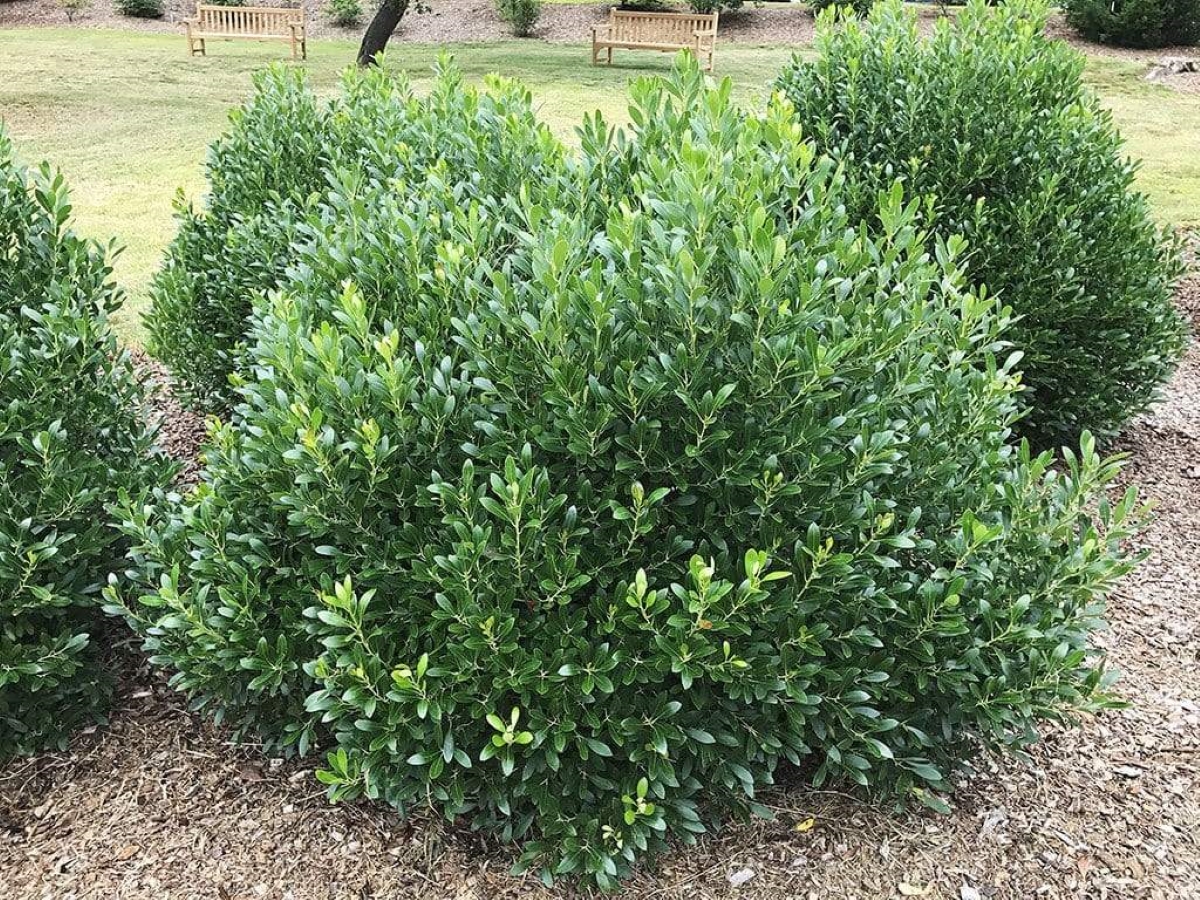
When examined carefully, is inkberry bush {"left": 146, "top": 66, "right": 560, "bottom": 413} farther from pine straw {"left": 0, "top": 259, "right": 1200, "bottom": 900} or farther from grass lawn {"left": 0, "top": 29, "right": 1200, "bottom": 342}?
grass lawn {"left": 0, "top": 29, "right": 1200, "bottom": 342}

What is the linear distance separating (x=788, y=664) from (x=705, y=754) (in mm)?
312

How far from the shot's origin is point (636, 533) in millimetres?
2350

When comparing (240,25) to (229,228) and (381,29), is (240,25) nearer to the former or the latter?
Result: (381,29)

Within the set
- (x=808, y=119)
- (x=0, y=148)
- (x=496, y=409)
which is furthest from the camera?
(x=808, y=119)

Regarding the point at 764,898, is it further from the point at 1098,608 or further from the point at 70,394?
the point at 70,394

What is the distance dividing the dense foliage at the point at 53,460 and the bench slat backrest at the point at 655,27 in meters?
18.6

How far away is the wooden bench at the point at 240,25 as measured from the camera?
1966cm

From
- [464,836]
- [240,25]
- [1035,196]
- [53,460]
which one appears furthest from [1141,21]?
[53,460]

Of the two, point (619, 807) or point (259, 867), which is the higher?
point (619, 807)

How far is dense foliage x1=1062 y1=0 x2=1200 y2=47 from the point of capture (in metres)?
20.7

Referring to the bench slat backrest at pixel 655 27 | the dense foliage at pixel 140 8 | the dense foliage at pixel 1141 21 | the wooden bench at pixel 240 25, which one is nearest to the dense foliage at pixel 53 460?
the wooden bench at pixel 240 25

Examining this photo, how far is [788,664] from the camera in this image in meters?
2.42

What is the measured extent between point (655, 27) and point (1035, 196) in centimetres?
1792

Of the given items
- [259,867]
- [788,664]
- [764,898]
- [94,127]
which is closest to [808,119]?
[788,664]
